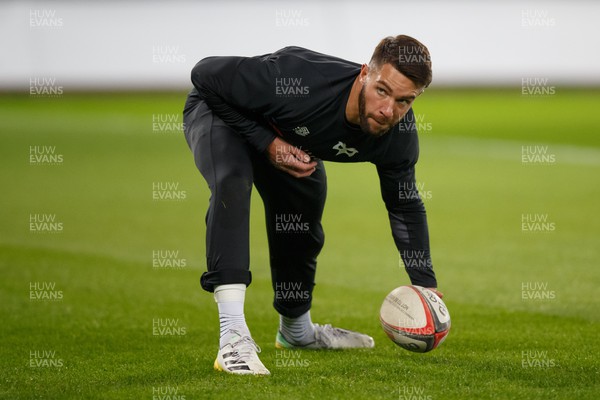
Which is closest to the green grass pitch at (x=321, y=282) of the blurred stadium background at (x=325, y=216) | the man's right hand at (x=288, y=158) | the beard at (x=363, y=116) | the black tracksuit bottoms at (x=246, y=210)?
the blurred stadium background at (x=325, y=216)

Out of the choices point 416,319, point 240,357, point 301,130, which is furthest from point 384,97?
point 240,357

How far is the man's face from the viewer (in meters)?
4.86

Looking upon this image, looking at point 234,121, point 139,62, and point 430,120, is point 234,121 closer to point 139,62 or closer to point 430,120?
point 430,120

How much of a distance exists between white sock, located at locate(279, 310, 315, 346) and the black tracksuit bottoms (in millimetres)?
50

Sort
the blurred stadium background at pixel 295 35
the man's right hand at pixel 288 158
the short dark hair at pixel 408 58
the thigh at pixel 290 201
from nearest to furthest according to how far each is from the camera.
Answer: the short dark hair at pixel 408 58, the man's right hand at pixel 288 158, the thigh at pixel 290 201, the blurred stadium background at pixel 295 35

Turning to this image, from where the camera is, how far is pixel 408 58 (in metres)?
4.85

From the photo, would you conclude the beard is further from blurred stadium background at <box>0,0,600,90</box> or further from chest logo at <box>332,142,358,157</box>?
blurred stadium background at <box>0,0,600,90</box>

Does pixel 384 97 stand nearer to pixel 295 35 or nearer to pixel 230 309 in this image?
pixel 230 309

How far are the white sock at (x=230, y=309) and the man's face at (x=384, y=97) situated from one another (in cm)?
111

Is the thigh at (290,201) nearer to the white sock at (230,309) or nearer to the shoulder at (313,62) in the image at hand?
the shoulder at (313,62)

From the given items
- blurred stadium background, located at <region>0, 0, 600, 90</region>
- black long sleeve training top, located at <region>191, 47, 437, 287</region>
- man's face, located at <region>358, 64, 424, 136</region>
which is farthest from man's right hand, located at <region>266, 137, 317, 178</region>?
blurred stadium background, located at <region>0, 0, 600, 90</region>

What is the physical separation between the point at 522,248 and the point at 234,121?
5253mm

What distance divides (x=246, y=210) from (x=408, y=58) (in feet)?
3.84

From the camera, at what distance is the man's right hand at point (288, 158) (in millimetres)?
5145
